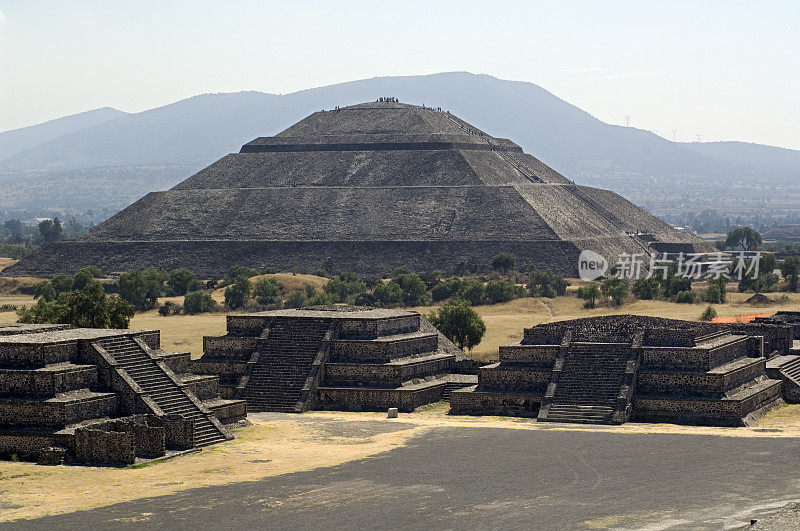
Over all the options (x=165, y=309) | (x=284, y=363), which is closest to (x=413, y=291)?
(x=165, y=309)

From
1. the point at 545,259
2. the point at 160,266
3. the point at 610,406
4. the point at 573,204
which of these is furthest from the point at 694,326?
the point at 573,204

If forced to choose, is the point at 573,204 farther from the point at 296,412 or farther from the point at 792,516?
the point at 792,516

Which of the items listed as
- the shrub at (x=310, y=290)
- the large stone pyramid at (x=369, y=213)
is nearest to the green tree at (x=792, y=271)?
the large stone pyramid at (x=369, y=213)

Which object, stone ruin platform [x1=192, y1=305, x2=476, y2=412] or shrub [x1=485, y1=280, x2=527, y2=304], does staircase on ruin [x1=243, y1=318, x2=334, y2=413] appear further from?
shrub [x1=485, y1=280, x2=527, y2=304]

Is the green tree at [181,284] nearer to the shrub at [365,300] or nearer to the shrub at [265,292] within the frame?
the shrub at [265,292]

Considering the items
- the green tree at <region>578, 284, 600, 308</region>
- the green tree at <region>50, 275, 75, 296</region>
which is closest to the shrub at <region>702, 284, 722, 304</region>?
the green tree at <region>578, 284, 600, 308</region>

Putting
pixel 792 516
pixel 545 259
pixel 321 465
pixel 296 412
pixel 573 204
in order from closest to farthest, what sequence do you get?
pixel 792 516 < pixel 321 465 < pixel 296 412 < pixel 545 259 < pixel 573 204

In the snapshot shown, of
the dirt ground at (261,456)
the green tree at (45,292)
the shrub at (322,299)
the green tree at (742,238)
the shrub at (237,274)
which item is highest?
the green tree at (742,238)
